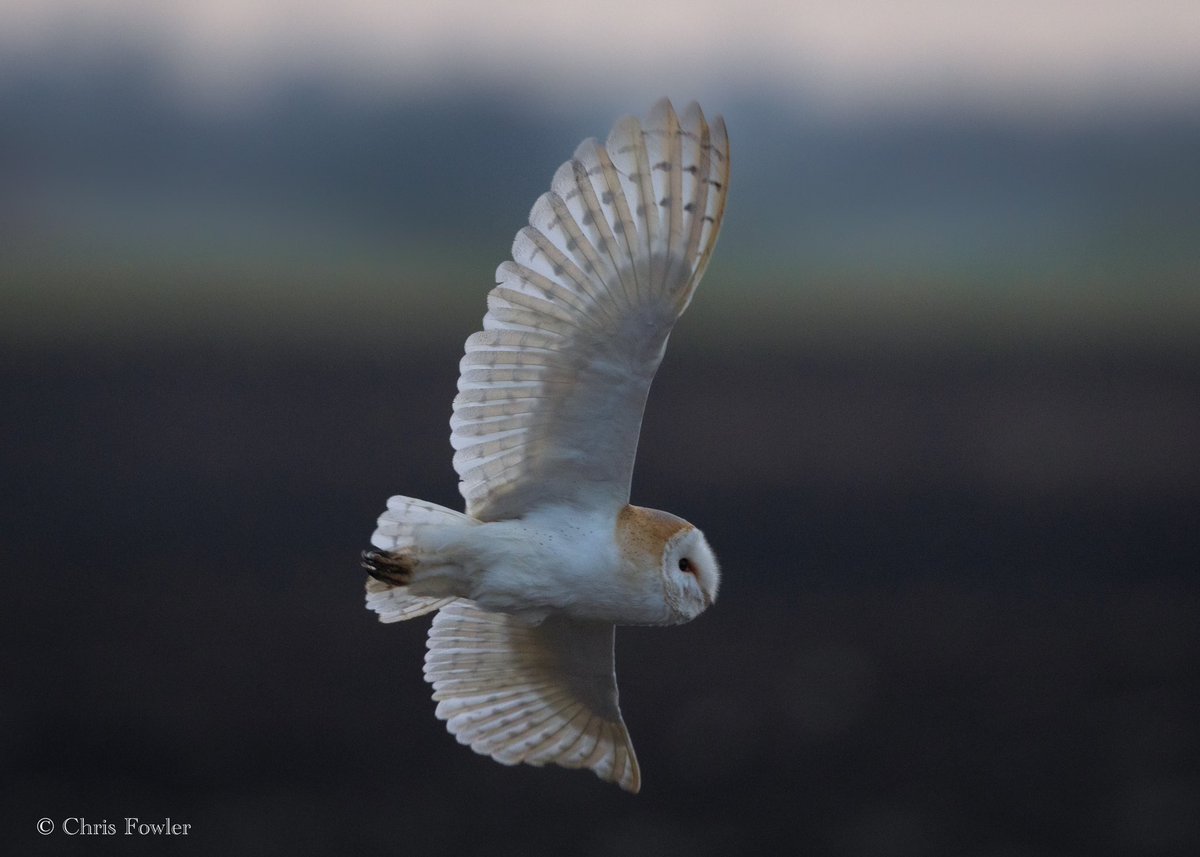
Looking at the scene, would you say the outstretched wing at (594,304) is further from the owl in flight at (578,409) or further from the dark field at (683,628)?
the dark field at (683,628)

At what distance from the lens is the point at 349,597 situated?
2381 centimetres

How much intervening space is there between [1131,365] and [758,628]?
933 inches

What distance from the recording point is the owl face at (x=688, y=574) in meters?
3.80

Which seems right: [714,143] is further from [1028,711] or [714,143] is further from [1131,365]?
[1131,365]

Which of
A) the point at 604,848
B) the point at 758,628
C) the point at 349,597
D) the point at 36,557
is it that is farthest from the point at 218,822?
the point at 36,557

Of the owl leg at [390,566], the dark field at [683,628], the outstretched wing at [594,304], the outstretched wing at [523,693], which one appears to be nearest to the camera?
the outstretched wing at [594,304]

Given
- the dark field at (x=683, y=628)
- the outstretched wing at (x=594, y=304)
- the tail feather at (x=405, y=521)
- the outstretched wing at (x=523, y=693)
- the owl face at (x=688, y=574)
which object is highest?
the outstretched wing at (x=594, y=304)

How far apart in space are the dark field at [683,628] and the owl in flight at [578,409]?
1237 cm

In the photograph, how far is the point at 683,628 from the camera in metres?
22.5

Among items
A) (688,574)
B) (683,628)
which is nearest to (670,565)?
(688,574)

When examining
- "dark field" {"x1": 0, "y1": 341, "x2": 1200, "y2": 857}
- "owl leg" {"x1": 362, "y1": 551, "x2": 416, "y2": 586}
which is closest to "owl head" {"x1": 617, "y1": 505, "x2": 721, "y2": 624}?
"owl leg" {"x1": 362, "y1": 551, "x2": 416, "y2": 586}

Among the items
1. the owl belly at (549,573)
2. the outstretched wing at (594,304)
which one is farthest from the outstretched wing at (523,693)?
the outstretched wing at (594,304)

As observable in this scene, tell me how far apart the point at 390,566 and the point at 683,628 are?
1892cm

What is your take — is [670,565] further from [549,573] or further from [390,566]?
[390,566]
